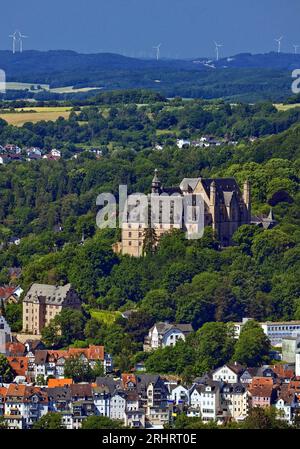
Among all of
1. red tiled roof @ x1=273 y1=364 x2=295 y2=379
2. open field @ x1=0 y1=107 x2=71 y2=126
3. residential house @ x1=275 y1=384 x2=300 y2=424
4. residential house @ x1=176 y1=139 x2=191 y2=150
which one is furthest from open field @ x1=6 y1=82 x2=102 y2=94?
residential house @ x1=275 y1=384 x2=300 y2=424

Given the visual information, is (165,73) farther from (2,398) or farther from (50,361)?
(2,398)

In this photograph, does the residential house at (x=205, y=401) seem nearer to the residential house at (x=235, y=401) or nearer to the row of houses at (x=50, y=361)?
the residential house at (x=235, y=401)

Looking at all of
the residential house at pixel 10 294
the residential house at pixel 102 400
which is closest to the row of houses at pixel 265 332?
the residential house at pixel 102 400

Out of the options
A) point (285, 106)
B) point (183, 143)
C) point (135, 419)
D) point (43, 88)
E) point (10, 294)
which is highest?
point (43, 88)

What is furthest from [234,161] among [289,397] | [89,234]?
[289,397]

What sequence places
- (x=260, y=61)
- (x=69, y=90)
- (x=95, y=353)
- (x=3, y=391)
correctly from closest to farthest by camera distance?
1. (x=3, y=391)
2. (x=95, y=353)
3. (x=69, y=90)
4. (x=260, y=61)

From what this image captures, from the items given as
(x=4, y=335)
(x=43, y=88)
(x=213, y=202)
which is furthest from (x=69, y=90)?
(x=4, y=335)
